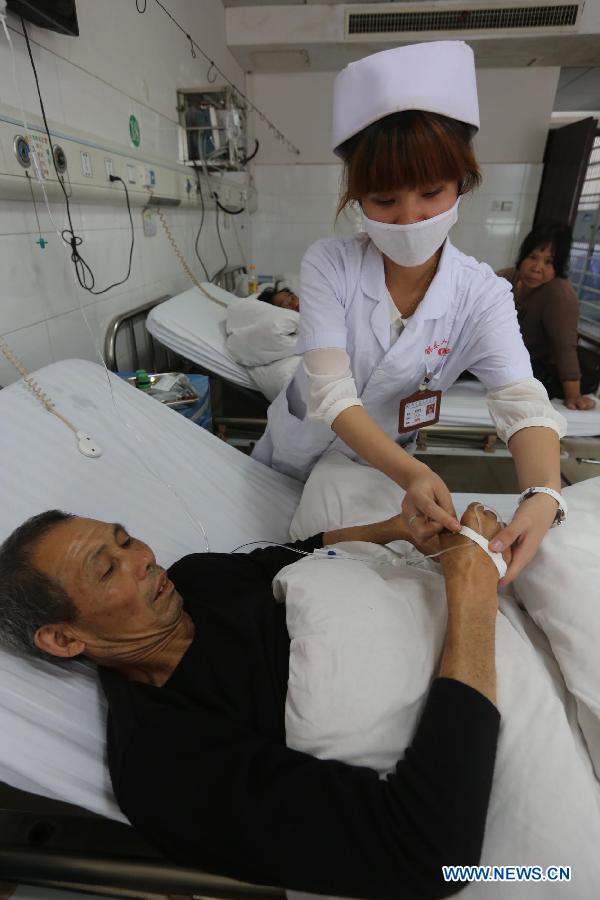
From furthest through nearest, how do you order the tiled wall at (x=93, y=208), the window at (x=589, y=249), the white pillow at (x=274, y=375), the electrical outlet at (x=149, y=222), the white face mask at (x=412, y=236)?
the window at (x=589, y=249) < the electrical outlet at (x=149, y=222) < the white pillow at (x=274, y=375) < the tiled wall at (x=93, y=208) < the white face mask at (x=412, y=236)

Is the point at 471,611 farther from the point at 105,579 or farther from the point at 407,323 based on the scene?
the point at 407,323

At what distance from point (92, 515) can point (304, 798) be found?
84 centimetres

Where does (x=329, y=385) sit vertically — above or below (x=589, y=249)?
above

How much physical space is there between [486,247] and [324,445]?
477cm

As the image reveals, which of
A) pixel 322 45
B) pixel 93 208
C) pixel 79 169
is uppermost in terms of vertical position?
pixel 322 45

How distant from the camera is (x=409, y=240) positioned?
3.73 feet

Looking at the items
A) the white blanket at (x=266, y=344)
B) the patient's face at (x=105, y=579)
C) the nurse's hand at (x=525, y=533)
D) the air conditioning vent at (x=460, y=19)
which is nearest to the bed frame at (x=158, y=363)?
the white blanket at (x=266, y=344)

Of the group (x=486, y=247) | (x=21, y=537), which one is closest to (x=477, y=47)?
(x=486, y=247)

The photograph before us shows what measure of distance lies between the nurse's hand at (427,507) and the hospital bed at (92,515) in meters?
0.63

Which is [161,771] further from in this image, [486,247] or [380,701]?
[486,247]

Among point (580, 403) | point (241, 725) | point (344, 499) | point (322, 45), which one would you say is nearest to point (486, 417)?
point (580, 403)

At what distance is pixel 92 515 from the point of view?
1.24 m

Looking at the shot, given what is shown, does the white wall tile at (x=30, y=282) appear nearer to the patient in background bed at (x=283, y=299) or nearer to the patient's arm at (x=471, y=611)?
the patient's arm at (x=471, y=611)

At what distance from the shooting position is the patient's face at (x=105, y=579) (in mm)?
886
